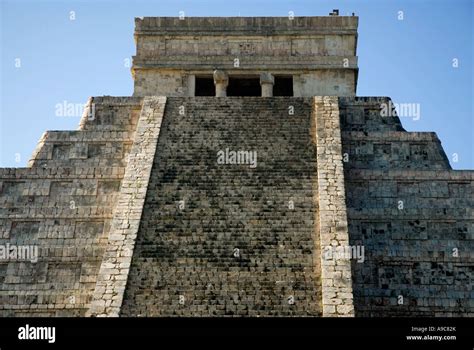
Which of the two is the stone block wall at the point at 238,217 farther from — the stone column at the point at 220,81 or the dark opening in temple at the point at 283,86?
the dark opening in temple at the point at 283,86

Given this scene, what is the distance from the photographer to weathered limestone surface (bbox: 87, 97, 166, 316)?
15.2m

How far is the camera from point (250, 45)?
2348 cm

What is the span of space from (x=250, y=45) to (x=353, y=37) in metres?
2.68

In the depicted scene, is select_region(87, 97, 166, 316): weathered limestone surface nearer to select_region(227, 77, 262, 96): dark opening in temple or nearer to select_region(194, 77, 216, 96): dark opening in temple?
select_region(194, 77, 216, 96): dark opening in temple

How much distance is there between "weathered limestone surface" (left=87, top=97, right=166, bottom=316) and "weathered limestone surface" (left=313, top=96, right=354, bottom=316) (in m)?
3.40

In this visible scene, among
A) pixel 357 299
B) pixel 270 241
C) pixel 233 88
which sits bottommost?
pixel 357 299

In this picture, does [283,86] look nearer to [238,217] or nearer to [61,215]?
[238,217]

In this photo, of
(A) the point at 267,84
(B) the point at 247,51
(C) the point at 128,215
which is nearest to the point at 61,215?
(C) the point at 128,215

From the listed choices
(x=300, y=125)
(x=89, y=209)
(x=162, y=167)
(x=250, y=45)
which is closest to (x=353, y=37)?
(x=250, y=45)

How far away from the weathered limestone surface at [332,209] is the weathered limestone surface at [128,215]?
340 cm

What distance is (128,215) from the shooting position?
17.0 meters

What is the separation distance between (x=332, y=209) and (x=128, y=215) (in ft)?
12.5
